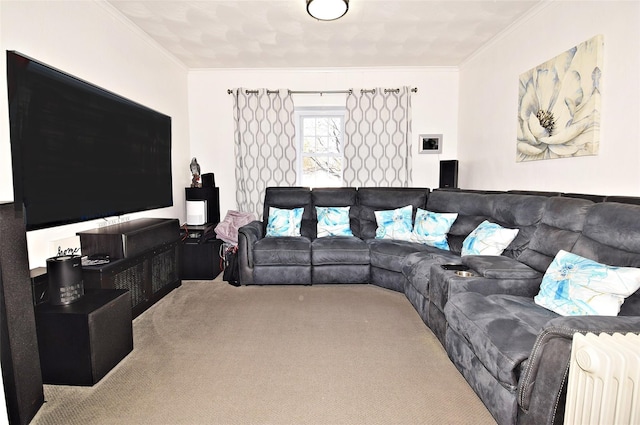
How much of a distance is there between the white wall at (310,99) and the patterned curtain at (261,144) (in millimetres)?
160

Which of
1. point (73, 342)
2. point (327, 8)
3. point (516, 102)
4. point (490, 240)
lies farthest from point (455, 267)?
point (73, 342)

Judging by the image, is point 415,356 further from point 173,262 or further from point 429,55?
point 429,55

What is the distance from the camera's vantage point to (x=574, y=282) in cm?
178

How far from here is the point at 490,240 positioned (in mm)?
2758

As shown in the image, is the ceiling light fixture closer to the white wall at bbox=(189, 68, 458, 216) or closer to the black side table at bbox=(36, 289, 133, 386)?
the white wall at bbox=(189, 68, 458, 216)

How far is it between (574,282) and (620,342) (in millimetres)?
664

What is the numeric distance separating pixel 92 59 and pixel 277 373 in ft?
9.40

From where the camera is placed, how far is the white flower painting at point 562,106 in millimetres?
2477

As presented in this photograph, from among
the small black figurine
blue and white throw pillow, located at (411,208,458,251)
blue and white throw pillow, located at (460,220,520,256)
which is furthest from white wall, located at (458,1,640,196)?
the small black figurine

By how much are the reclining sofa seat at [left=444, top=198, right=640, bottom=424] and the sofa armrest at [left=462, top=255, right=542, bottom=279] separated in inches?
4.8

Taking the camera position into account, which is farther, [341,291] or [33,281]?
[341,291]

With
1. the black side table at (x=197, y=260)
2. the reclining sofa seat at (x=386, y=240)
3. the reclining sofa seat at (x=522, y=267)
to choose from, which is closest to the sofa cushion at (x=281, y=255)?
the black side table at (x=197, y=260)

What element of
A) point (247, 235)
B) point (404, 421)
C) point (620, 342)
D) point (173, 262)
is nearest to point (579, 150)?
point (620, 342)

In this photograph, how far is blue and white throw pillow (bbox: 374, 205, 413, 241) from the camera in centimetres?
390
